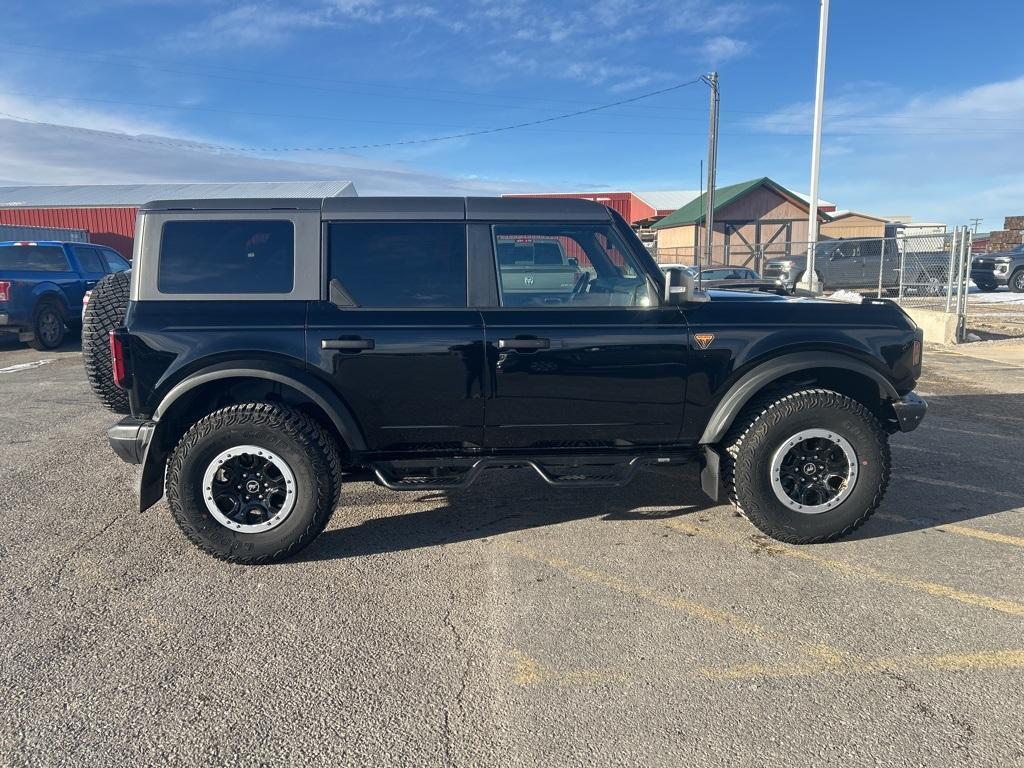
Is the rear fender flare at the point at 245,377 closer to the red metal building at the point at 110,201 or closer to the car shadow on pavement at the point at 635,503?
the car shadow on pavement at the point at 635,503

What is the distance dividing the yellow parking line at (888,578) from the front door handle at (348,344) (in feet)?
7.00

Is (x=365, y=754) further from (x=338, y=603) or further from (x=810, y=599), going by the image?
(x=810, y=599)

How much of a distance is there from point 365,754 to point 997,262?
25966 mm

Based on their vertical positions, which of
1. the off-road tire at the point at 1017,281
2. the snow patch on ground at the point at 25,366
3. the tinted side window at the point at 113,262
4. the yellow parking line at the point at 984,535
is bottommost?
the yellow parking line at the point at 984,535

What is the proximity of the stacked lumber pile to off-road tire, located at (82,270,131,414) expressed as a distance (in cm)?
3505

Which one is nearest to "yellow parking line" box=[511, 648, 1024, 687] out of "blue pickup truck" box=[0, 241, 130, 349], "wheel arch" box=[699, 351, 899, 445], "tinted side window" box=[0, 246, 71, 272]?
"wheel arch" box=[699, 351, 899, 445]

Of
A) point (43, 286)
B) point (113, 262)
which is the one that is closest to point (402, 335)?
point (43, 286)

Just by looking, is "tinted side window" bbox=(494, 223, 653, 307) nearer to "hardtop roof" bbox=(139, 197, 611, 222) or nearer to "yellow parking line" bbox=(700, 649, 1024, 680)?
"hardtop roof" bbox=(139, 197, 611, 222)

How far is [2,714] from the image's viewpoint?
8.07 ft

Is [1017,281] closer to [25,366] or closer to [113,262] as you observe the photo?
[113,262]

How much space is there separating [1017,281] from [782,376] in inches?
929

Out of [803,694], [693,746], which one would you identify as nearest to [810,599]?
[803,694]

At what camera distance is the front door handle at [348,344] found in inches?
140

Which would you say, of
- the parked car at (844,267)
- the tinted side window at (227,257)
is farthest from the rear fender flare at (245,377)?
the parked car at (844,267)
